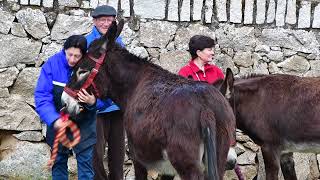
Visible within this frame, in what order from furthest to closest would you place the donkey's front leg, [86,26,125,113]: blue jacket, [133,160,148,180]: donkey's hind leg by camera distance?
the donkey's front leg, [86,26,125,113]: blue jacket, [133,160,148,180]: donkey's hind leg

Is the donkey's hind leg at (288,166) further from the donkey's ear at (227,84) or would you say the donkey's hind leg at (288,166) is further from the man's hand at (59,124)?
the man's hand at (59,124)

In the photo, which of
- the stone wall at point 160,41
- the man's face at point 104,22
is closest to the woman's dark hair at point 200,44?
the man's face at point 104,22

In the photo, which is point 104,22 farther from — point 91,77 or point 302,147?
point 302,147

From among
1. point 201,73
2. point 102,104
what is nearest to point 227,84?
point 201,73

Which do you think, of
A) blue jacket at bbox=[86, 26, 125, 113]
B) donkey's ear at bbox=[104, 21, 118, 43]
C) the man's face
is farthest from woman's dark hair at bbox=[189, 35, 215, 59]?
donkey's ear at bbox=[104, 21, 118, 43]

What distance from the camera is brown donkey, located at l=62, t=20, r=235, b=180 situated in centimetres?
435

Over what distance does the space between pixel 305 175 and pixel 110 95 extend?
3515 millimetres

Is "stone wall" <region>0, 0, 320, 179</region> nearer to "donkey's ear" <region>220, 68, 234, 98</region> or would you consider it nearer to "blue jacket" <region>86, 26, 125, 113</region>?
"blue jacket" <region>86, 26, 125, 113</region>

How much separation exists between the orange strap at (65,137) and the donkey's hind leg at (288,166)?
262 centimetres

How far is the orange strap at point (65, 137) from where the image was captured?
5.31 meters

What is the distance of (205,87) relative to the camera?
15.1 ft

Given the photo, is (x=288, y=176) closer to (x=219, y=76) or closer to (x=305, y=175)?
(x=305, y=175)

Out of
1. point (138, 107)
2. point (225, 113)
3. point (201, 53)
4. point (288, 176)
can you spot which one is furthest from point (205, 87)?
point (288, 176)

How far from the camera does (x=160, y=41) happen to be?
7.53 metres
